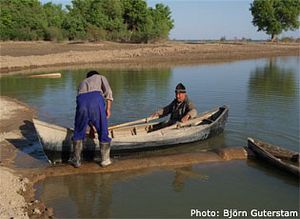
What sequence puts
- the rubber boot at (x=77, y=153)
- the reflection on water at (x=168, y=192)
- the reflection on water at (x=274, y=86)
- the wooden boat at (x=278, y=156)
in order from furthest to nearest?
the reflection on water at (x=274, y=86), the rubber boot at (x=77, y=153), the wooden boat at (x=278, y=156), the reflection on water at (x=168, y=192)

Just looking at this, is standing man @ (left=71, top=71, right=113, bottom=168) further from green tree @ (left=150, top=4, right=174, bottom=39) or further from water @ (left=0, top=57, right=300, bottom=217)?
green tree @ (left=150, top=4, right=174, bottom=39)

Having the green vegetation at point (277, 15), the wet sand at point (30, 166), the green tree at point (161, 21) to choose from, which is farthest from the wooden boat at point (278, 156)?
the green vegetation at point (277, 15)

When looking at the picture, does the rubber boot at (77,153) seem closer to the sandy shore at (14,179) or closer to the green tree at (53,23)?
the sandy shore at (14,179)

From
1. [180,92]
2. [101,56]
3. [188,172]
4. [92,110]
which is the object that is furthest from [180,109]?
[101,56]

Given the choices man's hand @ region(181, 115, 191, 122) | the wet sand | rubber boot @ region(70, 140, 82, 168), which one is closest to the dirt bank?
the wet sand

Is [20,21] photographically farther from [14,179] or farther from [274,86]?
[14,179]

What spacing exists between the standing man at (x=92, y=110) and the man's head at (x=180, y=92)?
2.28 m

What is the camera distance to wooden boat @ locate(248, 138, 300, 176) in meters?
8.21

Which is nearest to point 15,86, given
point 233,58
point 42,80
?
point 42,80

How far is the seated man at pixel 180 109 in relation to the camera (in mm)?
10070

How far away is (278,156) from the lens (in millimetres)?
9008

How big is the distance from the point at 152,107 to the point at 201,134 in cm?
498

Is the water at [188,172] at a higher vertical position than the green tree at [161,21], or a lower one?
lower

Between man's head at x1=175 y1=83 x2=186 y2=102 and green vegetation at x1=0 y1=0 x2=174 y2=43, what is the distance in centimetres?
4356
